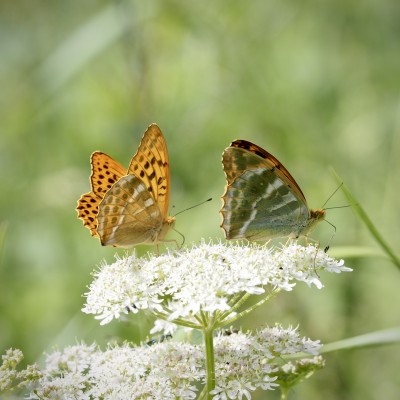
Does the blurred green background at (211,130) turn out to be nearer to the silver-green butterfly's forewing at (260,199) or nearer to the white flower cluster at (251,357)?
the silver-green butterfly's forewing at (260,199)

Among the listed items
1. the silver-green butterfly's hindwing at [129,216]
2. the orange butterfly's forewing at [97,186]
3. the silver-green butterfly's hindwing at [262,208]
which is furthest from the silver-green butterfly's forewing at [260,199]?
the orange butterfly's forewing at [97,186]

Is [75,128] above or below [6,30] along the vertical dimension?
below

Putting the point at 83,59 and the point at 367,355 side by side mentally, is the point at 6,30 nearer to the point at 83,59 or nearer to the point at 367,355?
the point at 83,59

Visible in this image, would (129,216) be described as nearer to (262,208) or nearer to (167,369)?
(262,208)

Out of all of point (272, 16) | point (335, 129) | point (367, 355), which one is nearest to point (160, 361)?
point (367, 355)

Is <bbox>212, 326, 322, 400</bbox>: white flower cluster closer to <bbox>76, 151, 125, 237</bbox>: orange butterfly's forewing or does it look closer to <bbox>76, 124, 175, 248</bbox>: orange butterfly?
<bbox>76, 124, 175, 248</bbox>: orange butterfly

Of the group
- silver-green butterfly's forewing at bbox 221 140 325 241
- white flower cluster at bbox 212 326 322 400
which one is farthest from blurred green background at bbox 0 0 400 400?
white flower cluster at bbox 212 326 322 400
